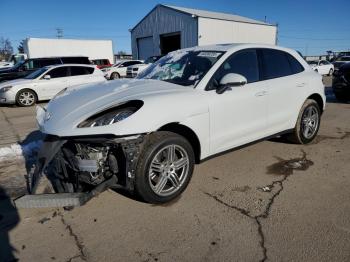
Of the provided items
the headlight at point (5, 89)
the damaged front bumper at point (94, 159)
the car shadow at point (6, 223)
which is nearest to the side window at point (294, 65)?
the damaged front bumper at point (94, 159)

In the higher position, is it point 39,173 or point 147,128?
A: point 147,128

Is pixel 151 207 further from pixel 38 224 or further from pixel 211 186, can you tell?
pixel 38 224

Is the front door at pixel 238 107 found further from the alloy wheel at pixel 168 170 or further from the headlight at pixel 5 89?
the headlight at pixel 5 89

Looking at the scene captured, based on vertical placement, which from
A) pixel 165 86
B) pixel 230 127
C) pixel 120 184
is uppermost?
pixel 165 86

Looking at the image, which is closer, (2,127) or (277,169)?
(277,169)

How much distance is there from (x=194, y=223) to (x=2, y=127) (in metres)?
6.80

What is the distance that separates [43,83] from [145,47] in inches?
969

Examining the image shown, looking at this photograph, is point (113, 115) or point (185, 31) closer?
point (113, 115)

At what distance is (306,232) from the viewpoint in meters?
3.00

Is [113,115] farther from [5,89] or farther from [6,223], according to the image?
[5,89]

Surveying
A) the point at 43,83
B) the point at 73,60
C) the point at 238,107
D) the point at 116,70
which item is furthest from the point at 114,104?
the point at 116,70

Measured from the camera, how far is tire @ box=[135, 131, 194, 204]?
326 centimetres

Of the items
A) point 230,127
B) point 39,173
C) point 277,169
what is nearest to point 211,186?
point 230,127

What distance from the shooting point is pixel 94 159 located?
3209mm
